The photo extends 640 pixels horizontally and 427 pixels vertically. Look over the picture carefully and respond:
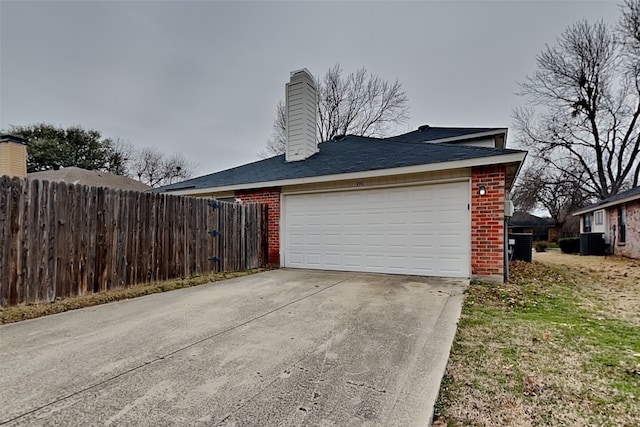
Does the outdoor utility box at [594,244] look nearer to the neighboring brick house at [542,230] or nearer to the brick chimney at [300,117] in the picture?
the neighboring brick house at [542,230]

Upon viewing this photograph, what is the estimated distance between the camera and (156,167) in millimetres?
31656

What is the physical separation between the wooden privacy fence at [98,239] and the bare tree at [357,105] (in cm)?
1673

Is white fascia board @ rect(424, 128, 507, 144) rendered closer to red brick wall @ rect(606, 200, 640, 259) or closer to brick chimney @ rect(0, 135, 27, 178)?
red brick wall @ rect(606, 200, 640, 259)

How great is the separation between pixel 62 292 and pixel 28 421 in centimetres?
330

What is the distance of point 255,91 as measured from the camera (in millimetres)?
15438

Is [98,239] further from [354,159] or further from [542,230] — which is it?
[542,230]

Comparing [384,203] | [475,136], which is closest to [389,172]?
[384,203]

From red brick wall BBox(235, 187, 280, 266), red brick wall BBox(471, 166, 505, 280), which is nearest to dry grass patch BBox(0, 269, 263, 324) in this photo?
red brick wall BBox(235, 187, 280, 266)

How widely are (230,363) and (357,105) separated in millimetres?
23102

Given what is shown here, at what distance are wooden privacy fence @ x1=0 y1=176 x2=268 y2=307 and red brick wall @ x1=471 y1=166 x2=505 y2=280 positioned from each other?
5.11m

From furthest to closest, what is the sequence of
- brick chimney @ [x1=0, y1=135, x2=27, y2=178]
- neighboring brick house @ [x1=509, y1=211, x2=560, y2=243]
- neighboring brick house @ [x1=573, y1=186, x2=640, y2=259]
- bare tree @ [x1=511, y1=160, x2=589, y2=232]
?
neighboring brick house @ [x1=509, y1=211, x2=560, y2=243]
bare tree @ [x1=511, y1=160, x2=589, y2=232]
neighboring brick house @ [x1=573, y1=186, x2=640, y2=259]
brick chimney @ [x1=0, y1=135, x2=27, y2=178]

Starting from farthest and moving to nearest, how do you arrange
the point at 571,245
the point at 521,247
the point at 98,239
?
the point at 571,245 < the point at 521,247 < the point at 98,239

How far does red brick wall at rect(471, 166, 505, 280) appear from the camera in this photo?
5910 mm

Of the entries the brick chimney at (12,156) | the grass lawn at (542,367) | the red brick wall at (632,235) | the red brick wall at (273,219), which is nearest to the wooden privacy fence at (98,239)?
the red brick wall at (273,219)
